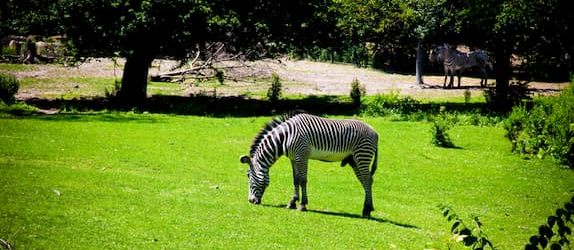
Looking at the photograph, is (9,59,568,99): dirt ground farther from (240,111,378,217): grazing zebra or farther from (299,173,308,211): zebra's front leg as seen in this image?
(299,173,308,211): zebra's front leg

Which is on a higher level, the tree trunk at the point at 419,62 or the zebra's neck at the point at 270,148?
the tree trunk at the point at 419,62

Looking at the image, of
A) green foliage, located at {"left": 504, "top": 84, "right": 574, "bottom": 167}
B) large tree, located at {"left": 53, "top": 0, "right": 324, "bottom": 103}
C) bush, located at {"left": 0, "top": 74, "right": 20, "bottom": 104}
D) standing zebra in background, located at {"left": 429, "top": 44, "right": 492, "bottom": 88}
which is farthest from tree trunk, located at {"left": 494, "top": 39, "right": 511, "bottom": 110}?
bush, located at {"left": 0, "top": 74, "right": 20, "bottom": 104}

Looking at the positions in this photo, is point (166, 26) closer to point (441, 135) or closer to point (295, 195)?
point (441, 135)

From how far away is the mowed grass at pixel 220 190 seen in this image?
10.9m

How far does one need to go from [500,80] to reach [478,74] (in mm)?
14007

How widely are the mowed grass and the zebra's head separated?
0.28m

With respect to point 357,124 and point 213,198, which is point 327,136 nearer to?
point 357,124

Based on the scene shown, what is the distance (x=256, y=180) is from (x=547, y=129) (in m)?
10.9

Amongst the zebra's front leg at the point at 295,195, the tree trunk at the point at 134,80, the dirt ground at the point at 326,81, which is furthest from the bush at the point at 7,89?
the zebra's front leg at the point at 295,195

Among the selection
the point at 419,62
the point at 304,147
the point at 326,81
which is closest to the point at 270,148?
the point at 304,147

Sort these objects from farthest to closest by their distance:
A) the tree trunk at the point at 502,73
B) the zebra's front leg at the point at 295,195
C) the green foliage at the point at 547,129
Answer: the tree trunk at the point at 502,73 < the green foliage at the point at 547,129 < the zebra's front leg at the point at 295,195

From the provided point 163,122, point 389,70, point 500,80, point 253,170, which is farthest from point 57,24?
point 389,70

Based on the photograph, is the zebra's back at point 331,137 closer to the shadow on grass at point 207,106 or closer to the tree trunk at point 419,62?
the shadow on grass at point 207,106

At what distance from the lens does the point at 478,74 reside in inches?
1716
